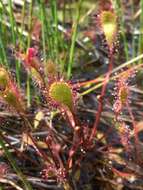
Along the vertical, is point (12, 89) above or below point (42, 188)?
above

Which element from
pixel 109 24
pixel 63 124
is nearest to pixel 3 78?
pixel 109 24

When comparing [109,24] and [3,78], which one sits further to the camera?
[109,24]

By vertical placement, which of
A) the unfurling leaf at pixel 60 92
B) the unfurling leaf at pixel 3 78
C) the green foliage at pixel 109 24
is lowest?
the unfurling leaf at pixel 60 92

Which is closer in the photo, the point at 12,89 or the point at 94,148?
the point at 12,89

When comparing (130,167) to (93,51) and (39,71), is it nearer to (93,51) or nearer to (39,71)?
(39,71)

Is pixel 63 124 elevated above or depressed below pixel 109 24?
below

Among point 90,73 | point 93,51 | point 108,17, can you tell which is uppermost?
point 93,51

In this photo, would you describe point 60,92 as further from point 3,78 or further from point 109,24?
point 109,24

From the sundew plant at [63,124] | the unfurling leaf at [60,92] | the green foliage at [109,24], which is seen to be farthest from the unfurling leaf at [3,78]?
the green foliage at [109,24]

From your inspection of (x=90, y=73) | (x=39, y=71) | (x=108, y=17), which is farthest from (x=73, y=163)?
(x=90, y=73)

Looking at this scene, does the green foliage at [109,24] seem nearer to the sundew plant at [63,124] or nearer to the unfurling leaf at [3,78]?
the sundew plant at [63,124]

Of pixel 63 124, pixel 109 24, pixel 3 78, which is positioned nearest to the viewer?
pixel 3 78
